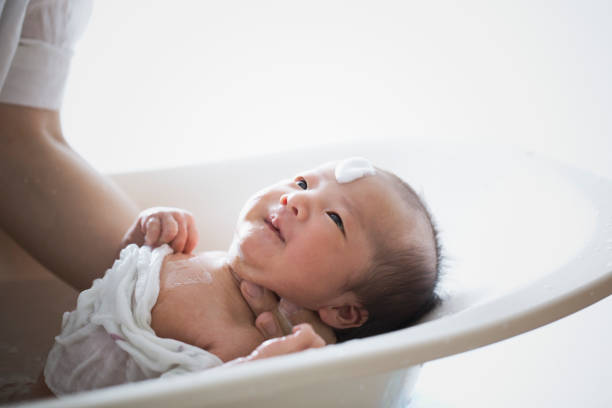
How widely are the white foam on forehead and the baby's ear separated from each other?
19 centimetres

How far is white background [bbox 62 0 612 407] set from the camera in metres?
1.58

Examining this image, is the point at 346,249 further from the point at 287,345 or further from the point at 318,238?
the point at 287,345

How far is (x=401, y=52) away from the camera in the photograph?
1.80m

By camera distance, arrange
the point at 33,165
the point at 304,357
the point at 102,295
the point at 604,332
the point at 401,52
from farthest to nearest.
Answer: the point at 401,52
the point at 604,332
the point at 33,165
the point at 102,295
the point at 304,357

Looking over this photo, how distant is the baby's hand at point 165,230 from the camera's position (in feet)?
2.96

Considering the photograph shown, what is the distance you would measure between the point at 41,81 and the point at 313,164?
0.57 metres

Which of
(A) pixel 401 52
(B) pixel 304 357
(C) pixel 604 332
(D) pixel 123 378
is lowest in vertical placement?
(C) pixel 604 332

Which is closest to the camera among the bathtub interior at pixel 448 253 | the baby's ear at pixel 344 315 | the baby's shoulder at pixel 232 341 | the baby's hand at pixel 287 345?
the bathtub interior at pixel 448 253

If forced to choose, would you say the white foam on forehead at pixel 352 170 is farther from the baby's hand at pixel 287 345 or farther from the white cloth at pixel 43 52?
the white cloth at pixel 43 52

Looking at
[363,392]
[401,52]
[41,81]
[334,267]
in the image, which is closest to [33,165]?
[41,81]

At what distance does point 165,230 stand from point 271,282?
21 cm

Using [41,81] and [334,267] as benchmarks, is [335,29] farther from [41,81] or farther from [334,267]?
[334,267]

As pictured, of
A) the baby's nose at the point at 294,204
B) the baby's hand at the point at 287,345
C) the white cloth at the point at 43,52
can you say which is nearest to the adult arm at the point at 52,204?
the white cloth at the point at 43,52

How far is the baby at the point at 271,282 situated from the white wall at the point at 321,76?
A: 879 mm
